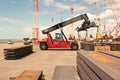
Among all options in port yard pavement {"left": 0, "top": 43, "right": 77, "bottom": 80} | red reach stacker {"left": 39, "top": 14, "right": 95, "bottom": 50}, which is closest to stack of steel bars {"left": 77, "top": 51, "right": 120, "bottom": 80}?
port yard pavement {"left": 0, "top": 43, "right": 77, "bottom": 80}

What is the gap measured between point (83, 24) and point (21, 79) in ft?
89.8

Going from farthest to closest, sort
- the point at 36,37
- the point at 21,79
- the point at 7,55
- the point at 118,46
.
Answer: the point at 36,37, the point at 118,46, the point at 7,55, the point at 21,79

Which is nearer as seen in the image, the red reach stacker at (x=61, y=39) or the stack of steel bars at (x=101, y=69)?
the stack of steel bars at (x=101, y=69)

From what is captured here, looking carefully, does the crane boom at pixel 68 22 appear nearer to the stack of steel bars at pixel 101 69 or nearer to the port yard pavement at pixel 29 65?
the port yard pavement at pixel 29 65

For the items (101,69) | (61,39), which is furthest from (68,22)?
(101,69)

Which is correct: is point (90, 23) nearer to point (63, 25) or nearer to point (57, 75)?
point (63, 25)

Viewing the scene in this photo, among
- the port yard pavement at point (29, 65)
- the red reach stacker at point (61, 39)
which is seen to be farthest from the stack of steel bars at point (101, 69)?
the red reach stacker at point (61, 39)

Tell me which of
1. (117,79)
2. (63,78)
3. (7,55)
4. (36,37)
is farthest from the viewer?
(36,37)

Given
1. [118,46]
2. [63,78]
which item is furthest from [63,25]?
[63,78]

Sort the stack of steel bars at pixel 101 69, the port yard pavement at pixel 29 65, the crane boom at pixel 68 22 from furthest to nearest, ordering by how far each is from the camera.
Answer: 1. the crane boom at pixel 68 22
2. the port yard pavement at pixel 29 65
3. the stack of steel bars at pixel 101 69

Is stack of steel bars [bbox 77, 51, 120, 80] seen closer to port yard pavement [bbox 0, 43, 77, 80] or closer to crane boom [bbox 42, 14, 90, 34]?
port yard pavement [bbox 0, 43, 77, 80]

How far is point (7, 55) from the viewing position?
64.7 ft

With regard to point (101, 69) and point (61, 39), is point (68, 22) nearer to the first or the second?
point (61, 39)

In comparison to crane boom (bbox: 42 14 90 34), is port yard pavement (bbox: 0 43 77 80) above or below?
below
